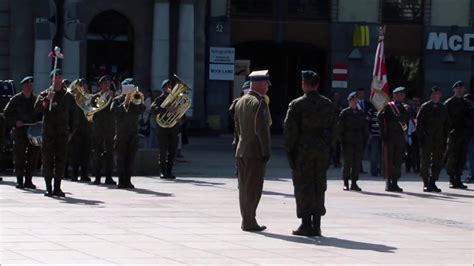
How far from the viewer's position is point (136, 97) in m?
21.6

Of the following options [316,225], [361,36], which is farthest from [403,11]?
[316,225]

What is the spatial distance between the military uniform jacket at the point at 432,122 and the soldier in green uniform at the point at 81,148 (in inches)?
244

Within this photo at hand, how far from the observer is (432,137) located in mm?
22438

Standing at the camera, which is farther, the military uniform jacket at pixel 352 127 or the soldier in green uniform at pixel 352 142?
the military uniform jacket at pixel 352 127

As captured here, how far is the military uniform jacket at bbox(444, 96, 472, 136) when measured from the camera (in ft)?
76.9

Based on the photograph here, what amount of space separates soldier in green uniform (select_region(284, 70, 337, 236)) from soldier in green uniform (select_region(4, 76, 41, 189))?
6.85 meters

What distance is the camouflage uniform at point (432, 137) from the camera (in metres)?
22.4

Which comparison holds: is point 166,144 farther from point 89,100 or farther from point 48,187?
point 48,187

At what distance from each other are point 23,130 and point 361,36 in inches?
830

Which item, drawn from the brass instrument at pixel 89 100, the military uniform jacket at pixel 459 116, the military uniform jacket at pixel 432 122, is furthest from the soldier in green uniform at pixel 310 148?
the military uniform jacket at pixel 459 116

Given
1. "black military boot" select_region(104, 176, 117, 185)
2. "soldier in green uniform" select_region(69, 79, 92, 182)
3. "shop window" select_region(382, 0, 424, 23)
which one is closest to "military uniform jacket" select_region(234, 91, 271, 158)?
"black military boot" select_region(104, 176, 117, 185)

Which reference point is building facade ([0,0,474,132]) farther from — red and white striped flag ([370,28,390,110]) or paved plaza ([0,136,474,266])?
paved plaza ([0,136,474,266])

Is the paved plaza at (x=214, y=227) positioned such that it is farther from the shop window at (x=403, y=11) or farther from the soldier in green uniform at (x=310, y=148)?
the shop window at (x=403, y=11)

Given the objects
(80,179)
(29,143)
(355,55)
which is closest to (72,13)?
(80,179)
